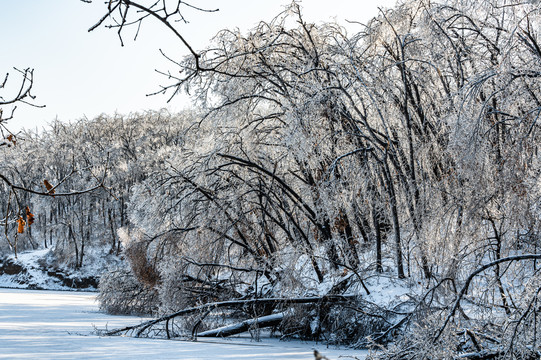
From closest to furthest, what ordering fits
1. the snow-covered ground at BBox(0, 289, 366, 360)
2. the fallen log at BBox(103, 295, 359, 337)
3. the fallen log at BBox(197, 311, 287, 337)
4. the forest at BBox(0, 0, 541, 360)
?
the forest at BBox(0, 0, 541, 360) < the snow-covered ground at BBox(0, 289, 366, 360) < the fallen log at BBox(103, 295, 359, 337) < the fallen log at BBox(197, 311, 287, 337)

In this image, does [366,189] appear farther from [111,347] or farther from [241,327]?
[111,347]

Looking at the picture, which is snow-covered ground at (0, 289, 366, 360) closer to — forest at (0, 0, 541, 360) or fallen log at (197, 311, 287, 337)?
fallen log at (197, 311, 287, 337)

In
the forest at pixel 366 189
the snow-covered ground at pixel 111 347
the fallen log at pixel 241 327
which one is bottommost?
the fallen log at pixel 241 327

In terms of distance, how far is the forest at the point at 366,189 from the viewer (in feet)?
19.5

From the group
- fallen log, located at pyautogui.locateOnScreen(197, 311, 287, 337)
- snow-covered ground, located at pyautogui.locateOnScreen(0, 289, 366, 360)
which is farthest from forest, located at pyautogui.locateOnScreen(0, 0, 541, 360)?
snow-covered ground, located at pyautogui.locateOnScreen(0, 289, 366, 360)

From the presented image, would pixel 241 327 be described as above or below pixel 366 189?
below

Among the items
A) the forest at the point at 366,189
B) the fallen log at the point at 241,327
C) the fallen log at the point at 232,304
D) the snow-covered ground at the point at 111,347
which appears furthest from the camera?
the fallen log at the point at 241,327

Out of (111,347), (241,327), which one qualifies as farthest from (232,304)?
(111,347)

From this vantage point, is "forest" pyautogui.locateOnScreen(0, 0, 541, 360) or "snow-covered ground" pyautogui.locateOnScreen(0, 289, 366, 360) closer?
"forest" pyautogui.locateOnScreen(0, 0, 541, 360)

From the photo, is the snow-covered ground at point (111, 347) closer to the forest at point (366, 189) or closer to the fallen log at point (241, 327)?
the fallen log at point (241, 327)

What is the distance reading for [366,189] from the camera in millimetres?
9820

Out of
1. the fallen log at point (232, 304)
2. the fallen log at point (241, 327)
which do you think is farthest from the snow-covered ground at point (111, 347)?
the fallen log at point (232, 304)

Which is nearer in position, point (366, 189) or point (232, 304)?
point (366, 189)

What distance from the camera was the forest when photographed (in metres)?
5.94
